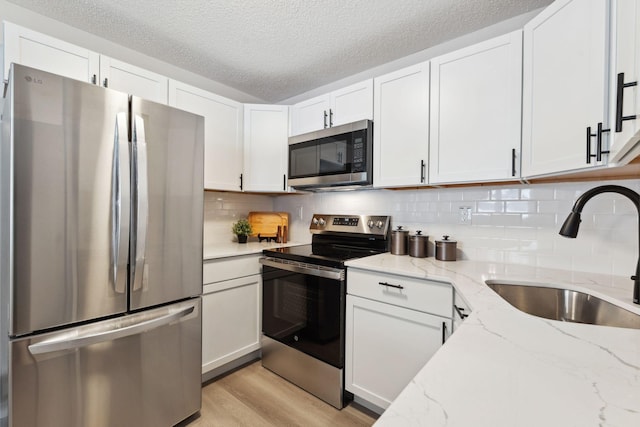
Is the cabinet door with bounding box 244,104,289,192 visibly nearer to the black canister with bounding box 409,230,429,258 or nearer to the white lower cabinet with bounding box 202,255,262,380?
the white lower cabinet with bounding box 202,255,262,380

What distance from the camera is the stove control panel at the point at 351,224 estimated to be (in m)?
2.28

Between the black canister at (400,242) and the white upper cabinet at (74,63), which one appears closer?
the white upper cabinet at (74,63)

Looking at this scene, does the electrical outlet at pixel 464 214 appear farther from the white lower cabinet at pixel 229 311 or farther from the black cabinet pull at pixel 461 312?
the white lower cabinet at pixel 229 311

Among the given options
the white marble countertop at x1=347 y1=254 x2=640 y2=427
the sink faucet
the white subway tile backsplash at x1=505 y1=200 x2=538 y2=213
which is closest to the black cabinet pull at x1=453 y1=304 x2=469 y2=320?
the white marble countertop at x1=347 y1=254 x2=640 y2=427

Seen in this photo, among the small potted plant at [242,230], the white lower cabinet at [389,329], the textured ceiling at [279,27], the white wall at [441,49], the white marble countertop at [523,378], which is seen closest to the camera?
the white marble countertop at [523,378]

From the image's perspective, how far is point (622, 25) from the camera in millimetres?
901

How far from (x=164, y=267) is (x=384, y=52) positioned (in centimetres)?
215

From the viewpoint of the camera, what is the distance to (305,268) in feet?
6.60

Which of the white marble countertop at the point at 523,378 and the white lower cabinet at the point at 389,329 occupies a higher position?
the white marble countertop at the point at 523,378

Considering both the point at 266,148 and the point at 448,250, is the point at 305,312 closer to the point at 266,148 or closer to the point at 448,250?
the point at 448,250

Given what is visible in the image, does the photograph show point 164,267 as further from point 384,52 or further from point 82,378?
point 384,52

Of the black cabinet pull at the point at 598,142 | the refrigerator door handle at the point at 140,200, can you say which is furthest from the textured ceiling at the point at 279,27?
the black cabinet pull at the point at 598,142

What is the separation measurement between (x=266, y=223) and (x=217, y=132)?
3.18ft

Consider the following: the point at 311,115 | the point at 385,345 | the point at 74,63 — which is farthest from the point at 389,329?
the point at 74,63
